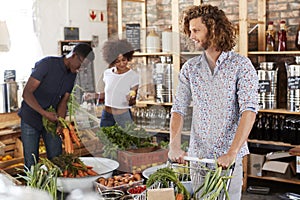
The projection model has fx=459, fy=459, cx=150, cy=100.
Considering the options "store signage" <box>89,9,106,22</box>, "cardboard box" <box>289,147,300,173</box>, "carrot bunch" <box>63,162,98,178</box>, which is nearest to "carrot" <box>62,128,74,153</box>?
"carrot bunch" <box>63,162,98,178</box>

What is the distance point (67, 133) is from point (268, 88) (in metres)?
1.81

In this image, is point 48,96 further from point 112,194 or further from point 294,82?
point 294,82

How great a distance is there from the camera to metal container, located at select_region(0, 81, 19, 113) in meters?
3.47

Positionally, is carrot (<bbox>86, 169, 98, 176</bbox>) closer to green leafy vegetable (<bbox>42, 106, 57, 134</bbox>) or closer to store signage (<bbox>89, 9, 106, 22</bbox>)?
green leafy vegetable (<bbox>42, 106, 57, 134</bbox>)

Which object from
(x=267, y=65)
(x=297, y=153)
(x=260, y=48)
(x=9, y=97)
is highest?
(x=260, y=48)

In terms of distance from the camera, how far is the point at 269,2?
4.21 meters

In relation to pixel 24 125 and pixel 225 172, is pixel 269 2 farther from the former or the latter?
pixel 225 172

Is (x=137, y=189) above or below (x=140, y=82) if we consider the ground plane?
below

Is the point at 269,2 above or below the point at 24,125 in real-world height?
above

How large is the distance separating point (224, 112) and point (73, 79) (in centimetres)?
132

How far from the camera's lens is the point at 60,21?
363 centimetres

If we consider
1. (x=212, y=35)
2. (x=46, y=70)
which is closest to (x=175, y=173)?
(x=212, y=35)

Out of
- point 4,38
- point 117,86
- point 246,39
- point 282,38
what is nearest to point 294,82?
point 282,38

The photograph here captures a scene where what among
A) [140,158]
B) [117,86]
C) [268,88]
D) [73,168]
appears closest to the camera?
[73,168]
